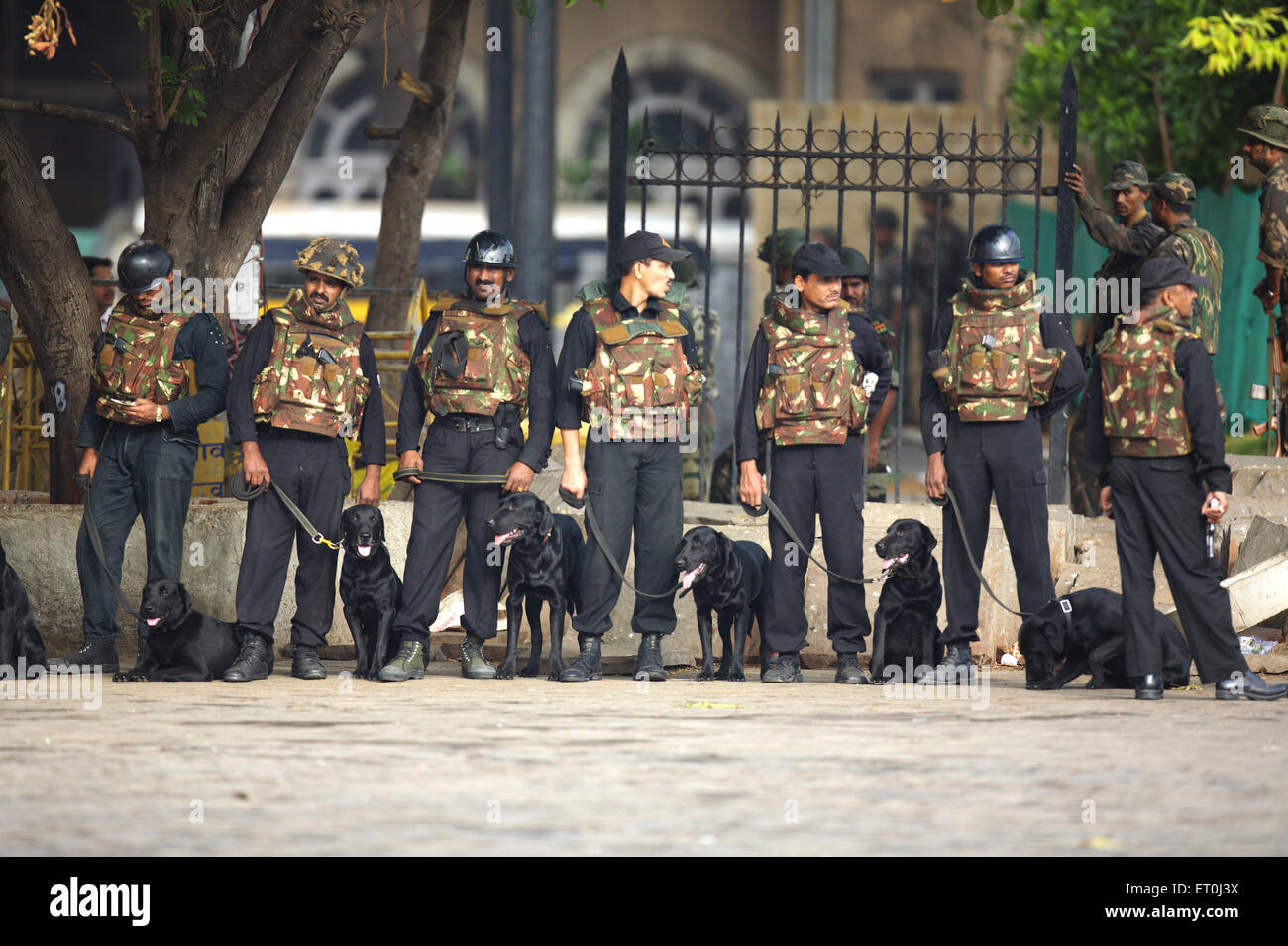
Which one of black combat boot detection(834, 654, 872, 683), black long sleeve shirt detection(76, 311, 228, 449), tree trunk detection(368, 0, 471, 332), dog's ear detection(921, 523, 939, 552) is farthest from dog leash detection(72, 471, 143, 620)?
tree trunk detection(368, 0, 471, 332)

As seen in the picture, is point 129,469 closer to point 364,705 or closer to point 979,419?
point 364,705

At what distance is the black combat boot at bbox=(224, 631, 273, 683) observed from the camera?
28.0 ft

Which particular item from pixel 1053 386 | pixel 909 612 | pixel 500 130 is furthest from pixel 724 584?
pixel 500 130

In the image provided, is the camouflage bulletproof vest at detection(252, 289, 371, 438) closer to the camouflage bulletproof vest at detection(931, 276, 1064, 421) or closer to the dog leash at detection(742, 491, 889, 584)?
the dog leash at detection(742, 491, 889, 584)

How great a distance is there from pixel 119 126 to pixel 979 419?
4732mm

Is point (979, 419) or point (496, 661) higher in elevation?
point (979, 419)

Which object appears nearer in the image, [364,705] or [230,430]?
[364,705]

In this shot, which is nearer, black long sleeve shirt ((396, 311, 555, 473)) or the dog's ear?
the dog's ear

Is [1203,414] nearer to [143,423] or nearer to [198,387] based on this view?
[198,387]

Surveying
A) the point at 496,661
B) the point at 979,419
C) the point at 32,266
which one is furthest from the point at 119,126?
the point at 979,419

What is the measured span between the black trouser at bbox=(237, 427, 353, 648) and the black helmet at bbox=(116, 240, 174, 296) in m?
0.94

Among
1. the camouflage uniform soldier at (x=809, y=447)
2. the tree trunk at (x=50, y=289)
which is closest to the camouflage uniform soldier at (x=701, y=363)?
the camouflage uniform soldier at (x=809, y=447)

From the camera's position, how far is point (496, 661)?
9.81 meters
